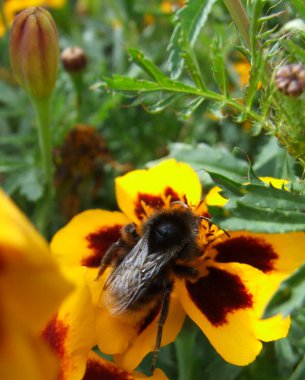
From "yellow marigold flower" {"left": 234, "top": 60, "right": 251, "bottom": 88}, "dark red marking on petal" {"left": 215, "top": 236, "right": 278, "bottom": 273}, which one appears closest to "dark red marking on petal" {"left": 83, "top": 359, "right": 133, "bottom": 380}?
"dark red marking on petal" {"left": 215, "top": 236, "right": 278, "bottom": 273}

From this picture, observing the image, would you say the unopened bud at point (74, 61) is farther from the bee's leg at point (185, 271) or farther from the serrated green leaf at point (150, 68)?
the bee's leg at point (185, 271)

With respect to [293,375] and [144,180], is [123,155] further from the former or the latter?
[293,375]

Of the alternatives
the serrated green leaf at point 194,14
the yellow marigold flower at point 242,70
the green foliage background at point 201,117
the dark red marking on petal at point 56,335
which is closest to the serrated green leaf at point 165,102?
the green foliage background at point 201,117

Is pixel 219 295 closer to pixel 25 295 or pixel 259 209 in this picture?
pixel 259 209

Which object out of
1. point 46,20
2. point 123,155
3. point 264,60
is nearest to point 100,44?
point 123,155

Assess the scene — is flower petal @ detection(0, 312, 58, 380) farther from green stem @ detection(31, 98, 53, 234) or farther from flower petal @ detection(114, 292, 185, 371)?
green stem @ detection(31, 98, 53, 234)
